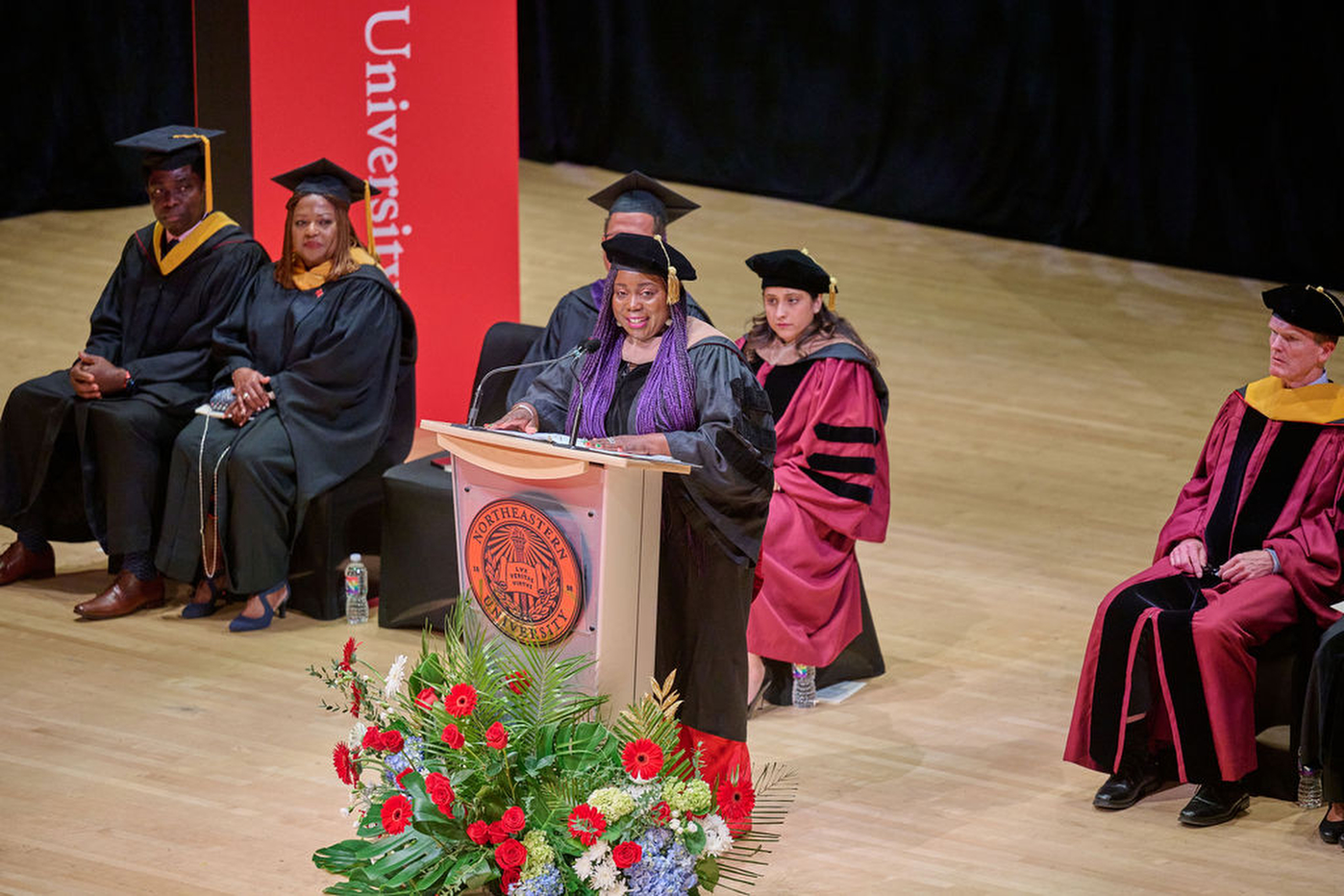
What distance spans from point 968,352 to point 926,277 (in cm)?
155

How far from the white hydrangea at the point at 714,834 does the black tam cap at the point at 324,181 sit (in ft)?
10.6

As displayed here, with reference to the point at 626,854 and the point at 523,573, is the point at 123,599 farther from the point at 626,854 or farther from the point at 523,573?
the point at 626,854

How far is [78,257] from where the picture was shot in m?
10.8

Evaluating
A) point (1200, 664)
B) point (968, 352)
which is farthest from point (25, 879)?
point (968, 352)

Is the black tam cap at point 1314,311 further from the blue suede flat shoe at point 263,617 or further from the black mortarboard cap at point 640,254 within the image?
the blue suede flat shoe at point 263,617

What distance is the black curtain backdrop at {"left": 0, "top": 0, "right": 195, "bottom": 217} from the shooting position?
38.7 feet

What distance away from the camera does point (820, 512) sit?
18.8 feet

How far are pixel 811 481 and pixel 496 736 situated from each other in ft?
7.28

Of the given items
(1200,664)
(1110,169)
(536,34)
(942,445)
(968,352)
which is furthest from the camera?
(536,34)

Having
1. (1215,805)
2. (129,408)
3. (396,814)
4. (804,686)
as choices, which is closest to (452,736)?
(396,814)

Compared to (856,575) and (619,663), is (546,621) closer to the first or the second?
(619,663)

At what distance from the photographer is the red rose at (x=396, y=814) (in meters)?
3.78

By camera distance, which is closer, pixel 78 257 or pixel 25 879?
pixel 25 879

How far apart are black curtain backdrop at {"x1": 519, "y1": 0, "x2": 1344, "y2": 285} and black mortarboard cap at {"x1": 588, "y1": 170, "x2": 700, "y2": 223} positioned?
6499mm
